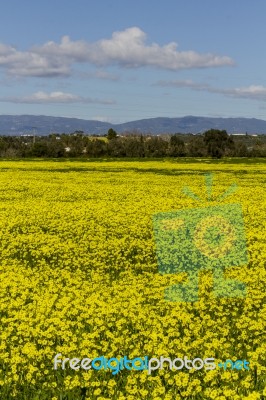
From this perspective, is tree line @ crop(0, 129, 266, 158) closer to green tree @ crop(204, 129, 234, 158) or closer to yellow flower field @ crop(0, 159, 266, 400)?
green tree @ crop(204, 129, 234, 158)

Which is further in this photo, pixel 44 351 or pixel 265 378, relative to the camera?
pixel 44 351

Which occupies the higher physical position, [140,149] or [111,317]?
[140,149]

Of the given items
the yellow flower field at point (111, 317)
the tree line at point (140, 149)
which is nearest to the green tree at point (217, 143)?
the tree line at point (140, 149)

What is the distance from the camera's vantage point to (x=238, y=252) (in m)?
17.1

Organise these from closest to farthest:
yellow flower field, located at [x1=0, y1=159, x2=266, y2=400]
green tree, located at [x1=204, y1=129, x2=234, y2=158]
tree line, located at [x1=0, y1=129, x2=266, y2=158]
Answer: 1. yellow flower field, located at [x1=0, y1=159, x2=266, y2=400]
2. tree line, located at [x1=0, y1=129, x2=266, y2=158]
3. green tree, located at [x1=204, y1=129, x2=234, y2=158]

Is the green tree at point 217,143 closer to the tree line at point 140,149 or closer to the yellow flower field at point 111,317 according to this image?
the tree line at point 140,149

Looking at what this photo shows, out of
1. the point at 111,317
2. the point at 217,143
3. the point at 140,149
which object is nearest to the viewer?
the point at 111,317

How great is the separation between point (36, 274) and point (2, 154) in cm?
9569

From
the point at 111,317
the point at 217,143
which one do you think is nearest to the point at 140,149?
the point at 217,143

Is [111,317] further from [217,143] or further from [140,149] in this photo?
[217,143]

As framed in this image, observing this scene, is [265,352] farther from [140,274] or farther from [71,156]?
[71,156]

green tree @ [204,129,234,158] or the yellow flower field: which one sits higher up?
green tree @ [204,129,234,158]

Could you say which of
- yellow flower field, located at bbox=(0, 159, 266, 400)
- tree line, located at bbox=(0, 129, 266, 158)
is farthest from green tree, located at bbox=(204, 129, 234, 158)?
yellow flower field, located at bbox=(0, 159, 266, 400)

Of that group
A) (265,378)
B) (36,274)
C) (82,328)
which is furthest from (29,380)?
(36,274)
